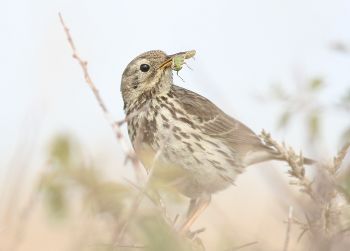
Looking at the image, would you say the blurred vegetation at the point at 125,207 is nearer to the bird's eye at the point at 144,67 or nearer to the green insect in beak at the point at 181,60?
the green insect in beak at the point at 181,60

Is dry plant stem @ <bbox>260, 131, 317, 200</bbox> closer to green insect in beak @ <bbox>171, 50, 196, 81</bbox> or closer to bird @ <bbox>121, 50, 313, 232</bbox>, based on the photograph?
green insect in beak @ <bbox>171, 50, 196, 81</bbox>

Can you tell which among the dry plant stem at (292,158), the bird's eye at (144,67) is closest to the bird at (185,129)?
the bird's eye at (144,67)

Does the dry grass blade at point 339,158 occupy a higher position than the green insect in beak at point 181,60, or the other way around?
the green insect in beak at point 181,60

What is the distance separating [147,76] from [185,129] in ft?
1.74

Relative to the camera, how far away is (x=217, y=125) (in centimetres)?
607

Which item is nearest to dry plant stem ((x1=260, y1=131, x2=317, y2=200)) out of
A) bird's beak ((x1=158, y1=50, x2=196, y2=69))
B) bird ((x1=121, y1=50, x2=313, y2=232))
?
bird's beak ((x1=158, y1=50, x2=196, y2=69))

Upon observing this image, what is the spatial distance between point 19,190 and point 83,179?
89 centimetres

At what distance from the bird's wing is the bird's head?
0.21m

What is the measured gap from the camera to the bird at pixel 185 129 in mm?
5367

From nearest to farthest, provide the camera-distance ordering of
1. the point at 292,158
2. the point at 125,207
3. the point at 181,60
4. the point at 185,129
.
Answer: the point at 125,207 < the point at 292,158 < the point at 181,60 < the point at 185,129

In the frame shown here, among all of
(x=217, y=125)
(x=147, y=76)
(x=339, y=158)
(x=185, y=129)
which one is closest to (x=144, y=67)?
(x=147, y=76)

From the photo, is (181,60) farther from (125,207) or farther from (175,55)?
(125,207)

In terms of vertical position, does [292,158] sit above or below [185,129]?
below

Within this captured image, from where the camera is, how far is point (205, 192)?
5824 mm
